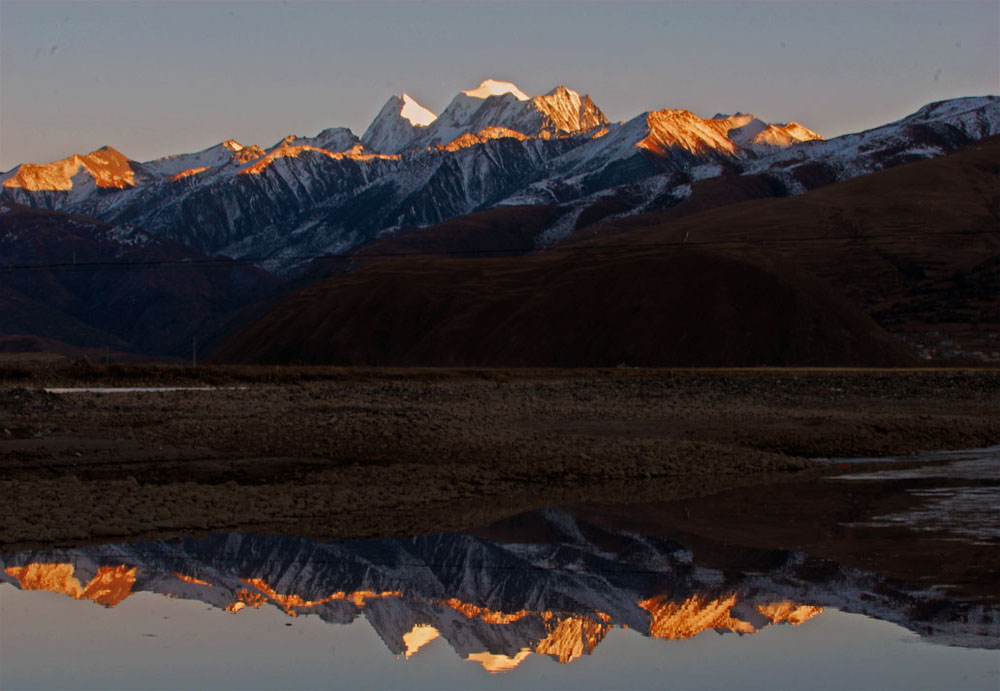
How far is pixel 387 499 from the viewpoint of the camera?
26.5 metres

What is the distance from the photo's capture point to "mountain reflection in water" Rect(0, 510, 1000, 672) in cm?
1625

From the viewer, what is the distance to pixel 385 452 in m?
32.5

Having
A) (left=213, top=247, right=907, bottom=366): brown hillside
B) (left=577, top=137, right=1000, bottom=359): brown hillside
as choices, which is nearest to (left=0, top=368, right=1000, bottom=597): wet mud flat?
(left=213, top=247, right=907, bottom=366): brown hillside

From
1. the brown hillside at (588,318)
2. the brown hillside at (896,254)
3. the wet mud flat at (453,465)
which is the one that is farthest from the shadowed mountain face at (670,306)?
the wet mud flat at (453,465)

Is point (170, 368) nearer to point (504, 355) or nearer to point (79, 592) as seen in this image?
point (504, 355)

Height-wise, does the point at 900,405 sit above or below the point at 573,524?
below

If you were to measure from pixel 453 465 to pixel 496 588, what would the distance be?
12333mm

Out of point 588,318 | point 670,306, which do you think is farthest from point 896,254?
point 588,318

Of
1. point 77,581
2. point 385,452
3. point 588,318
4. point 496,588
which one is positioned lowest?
point 588,318

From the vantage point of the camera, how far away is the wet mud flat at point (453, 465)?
23.5 meters

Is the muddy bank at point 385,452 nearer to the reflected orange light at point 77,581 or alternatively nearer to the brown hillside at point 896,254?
the reflected orange light at point 77,581

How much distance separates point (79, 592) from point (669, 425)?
2663 centimetres

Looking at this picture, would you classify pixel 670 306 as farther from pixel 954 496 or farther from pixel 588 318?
pixel 954 496

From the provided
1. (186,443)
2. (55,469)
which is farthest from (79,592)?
(186,443)
